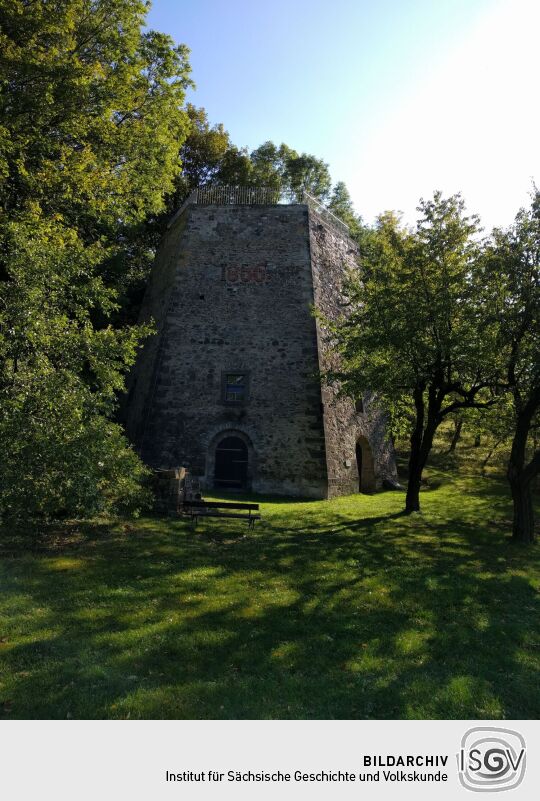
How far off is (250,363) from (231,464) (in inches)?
171

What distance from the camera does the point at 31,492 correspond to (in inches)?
322

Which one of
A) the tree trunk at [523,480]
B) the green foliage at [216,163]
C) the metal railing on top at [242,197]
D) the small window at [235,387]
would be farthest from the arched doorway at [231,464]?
the green foliage at [216,163]

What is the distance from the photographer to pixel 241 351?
20.0 metres

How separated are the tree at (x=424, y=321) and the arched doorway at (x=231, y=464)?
17.8 feet

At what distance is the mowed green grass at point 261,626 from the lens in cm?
499

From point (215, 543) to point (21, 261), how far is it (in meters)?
7.50

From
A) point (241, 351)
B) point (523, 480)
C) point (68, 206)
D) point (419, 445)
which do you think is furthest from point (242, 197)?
point (523, 480)

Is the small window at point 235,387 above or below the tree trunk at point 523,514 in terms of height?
above

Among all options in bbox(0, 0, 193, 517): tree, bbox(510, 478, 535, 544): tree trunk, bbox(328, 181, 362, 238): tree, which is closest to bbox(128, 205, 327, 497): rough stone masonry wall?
bbox(0, 0, 193, 517): tree

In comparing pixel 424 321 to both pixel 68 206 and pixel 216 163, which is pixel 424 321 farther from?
pixel 216 163

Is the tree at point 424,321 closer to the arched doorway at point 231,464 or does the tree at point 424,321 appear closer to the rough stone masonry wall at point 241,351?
the rough stone masonry wall at point 241,351

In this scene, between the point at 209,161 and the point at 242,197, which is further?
the point at 209,161

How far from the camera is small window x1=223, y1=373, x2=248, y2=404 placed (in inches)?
769

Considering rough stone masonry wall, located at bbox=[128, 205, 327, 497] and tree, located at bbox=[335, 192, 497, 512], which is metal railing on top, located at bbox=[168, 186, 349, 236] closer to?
rough stone masonry wall, located at bbox=[128, 205, 327, 497]
